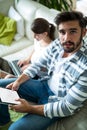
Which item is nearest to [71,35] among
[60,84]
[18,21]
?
[60,84]

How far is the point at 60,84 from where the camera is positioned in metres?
1.68

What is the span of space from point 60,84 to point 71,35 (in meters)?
0.32

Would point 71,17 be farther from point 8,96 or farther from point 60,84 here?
point 8,96

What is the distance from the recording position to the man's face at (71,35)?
5.38 feet

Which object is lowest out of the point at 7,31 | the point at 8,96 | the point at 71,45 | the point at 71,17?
the point at 8,96

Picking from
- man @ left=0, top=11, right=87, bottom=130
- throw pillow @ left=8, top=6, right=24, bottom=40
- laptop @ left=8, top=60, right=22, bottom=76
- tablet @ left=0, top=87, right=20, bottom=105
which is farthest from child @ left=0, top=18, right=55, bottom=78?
throw pillow @ left=8, top=6, right=24, bottom=40

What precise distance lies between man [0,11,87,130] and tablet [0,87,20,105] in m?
0.04

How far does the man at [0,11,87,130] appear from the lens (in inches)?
61.0

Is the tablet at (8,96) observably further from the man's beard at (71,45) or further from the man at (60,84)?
the man's beard at (71,45)

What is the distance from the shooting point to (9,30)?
2.85m

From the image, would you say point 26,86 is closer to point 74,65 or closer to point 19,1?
point 74,65

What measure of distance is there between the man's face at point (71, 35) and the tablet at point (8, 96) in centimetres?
45

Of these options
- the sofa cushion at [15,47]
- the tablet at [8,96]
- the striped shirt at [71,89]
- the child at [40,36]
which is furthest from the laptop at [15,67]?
the striped shirt at [71,89]

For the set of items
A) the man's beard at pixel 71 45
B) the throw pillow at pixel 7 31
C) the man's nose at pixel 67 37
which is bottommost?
the throw pillow at pixel 7 31
